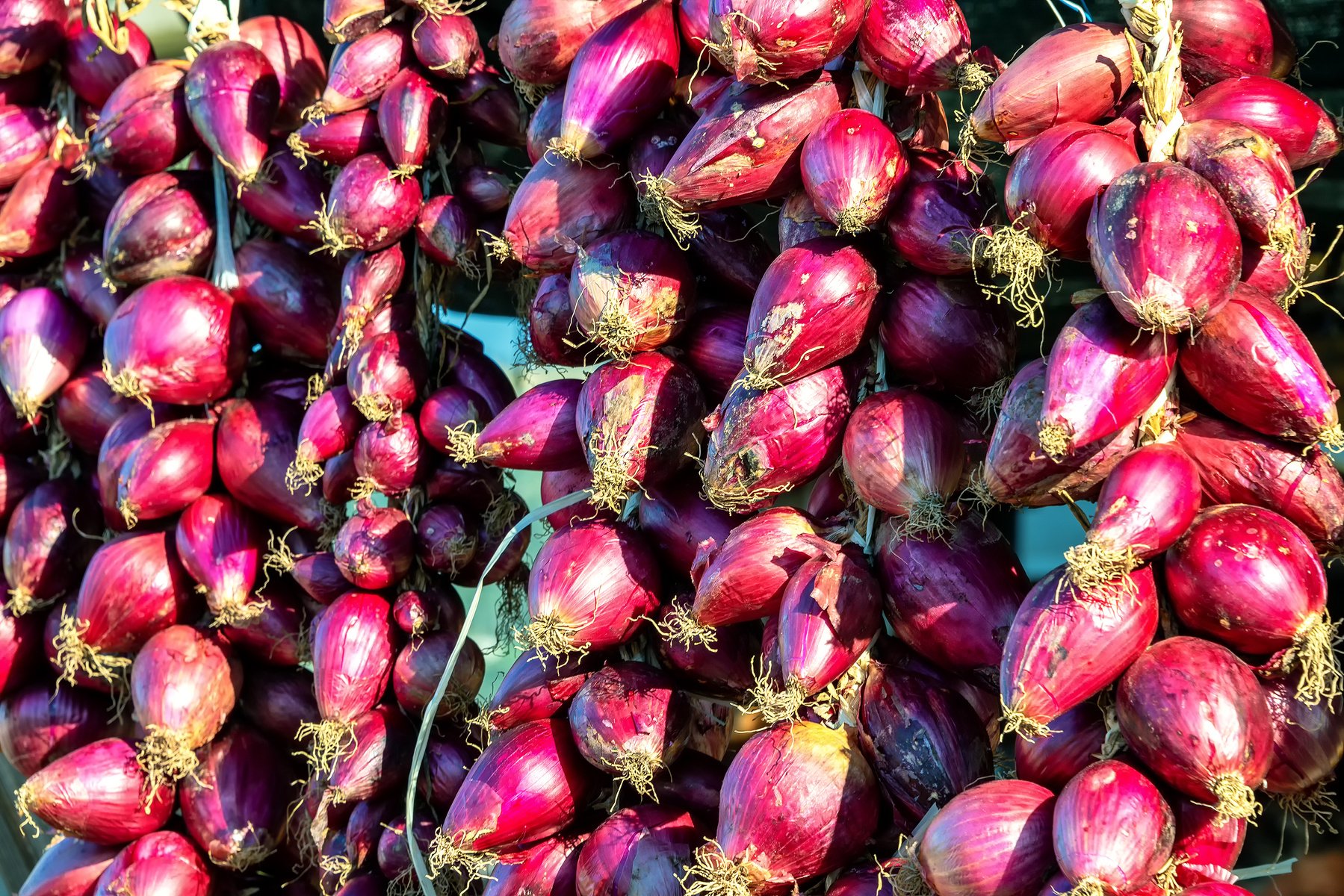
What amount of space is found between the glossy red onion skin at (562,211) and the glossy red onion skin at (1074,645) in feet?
1.85

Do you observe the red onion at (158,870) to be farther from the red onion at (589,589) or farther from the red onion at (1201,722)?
the red onion at (1201,722)

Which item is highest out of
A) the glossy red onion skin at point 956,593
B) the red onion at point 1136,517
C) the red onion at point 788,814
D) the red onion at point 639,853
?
the red onion at point 1136,517

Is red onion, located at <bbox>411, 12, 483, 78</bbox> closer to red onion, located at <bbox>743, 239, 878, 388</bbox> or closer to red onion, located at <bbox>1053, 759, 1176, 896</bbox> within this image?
red onion, located at <bbox>743, 239, 878, 388</bbox>

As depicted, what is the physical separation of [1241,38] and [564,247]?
1.95 feet

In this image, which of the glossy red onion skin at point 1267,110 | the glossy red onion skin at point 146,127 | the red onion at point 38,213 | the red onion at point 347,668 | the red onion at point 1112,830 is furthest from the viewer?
the red onion at point 38,213

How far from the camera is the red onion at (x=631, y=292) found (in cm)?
98

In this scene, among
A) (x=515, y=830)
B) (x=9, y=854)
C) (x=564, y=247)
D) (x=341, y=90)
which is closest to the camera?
(x=515, y=830)

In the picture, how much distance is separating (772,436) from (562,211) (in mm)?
351

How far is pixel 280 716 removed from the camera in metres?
1.38

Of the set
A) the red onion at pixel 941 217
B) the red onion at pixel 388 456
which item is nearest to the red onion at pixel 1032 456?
the red onion at pixel 941 217

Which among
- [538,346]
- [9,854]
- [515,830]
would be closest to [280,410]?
[538,346]

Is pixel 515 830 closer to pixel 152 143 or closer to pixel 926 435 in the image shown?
pixel 926 435

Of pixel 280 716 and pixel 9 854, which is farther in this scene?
pixel 9 854

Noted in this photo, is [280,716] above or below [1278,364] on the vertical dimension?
below
